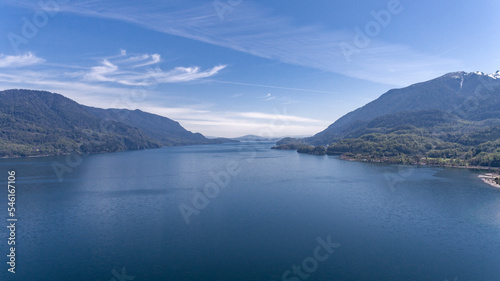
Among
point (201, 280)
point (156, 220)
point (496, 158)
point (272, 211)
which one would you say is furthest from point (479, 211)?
point (496, 158)

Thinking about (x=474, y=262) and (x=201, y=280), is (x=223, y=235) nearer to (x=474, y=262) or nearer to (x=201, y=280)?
(x=201, y=280)

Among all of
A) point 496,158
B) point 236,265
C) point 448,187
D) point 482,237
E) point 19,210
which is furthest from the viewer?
point 496,158

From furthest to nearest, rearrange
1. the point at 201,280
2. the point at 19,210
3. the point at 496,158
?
the point at 496,158 < the point at 19,210 < the point at 201,280

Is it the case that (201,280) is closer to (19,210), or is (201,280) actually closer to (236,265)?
(236,265)

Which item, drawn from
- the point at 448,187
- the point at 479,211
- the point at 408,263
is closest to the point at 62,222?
the point at 408,263

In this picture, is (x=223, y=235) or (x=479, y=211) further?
(x=479, y=211)

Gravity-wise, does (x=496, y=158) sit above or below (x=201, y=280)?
above
